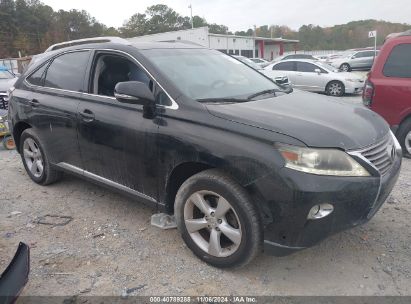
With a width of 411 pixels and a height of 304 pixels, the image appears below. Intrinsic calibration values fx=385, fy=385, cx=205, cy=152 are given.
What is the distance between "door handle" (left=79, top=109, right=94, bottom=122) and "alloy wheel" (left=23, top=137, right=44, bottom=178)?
49.6 inches

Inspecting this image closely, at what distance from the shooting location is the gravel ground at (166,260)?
2.94 meters

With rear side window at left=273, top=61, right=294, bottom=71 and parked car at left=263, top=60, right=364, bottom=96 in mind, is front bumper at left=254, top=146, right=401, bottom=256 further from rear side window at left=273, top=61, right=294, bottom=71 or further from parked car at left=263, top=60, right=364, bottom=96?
rear side window at left=273, top=61, right=294, bottom=71

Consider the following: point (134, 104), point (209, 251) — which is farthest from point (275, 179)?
point (134, 104)

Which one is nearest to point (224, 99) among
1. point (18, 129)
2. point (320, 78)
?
point (18, 129)

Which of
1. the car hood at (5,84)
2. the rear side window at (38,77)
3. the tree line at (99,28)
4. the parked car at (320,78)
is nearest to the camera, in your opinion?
the rear side window at (38,77)

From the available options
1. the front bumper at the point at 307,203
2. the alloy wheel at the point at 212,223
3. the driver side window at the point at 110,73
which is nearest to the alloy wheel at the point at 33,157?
the driver side window at the point at 110,73

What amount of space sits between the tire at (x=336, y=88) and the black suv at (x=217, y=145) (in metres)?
10.8

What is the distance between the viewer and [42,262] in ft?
11.0

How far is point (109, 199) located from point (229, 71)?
206 cm

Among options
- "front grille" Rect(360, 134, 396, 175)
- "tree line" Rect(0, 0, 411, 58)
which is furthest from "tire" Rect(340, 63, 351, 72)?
"tree line" Rect(0, 0, 411, 58)

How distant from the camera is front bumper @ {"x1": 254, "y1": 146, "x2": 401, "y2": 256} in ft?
8.48

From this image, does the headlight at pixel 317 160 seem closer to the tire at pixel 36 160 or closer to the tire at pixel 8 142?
the tire at pixel 36 160

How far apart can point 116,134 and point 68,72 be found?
1.23 meters

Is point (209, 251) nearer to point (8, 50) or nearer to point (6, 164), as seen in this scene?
point (6, 164)
